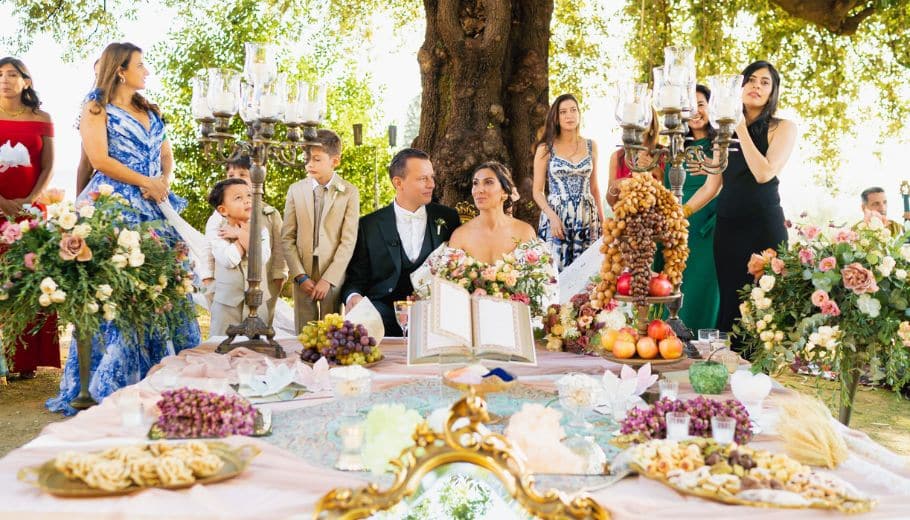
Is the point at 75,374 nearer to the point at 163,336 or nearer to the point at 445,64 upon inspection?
the point at 163,336

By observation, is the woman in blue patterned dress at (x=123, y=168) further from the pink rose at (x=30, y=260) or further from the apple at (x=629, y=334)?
the apple at (x=629, y=334)

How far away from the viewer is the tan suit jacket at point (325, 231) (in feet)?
19.4

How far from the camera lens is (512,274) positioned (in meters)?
4.37

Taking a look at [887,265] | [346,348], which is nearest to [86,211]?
[346,348]

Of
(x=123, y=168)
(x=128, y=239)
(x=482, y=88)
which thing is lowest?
(x=128, y=239)

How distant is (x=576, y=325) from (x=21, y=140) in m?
4.82

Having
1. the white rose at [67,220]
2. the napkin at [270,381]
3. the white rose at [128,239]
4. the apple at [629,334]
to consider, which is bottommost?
the napkin at [270,381]

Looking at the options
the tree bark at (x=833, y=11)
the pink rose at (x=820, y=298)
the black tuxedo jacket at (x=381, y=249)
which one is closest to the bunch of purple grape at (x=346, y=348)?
the black tuxedo jacket at (x=381, y=249)

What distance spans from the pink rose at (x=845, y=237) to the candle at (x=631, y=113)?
1.00m

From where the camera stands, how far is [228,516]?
2.06 meters

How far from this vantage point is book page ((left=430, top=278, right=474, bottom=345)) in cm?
314

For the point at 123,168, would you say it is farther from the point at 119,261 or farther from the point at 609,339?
the point at 609,339

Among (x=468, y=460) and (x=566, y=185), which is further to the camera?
(x=566, y=185)

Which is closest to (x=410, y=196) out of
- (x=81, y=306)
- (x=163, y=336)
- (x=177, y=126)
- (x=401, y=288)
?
(x=401, y=288)
